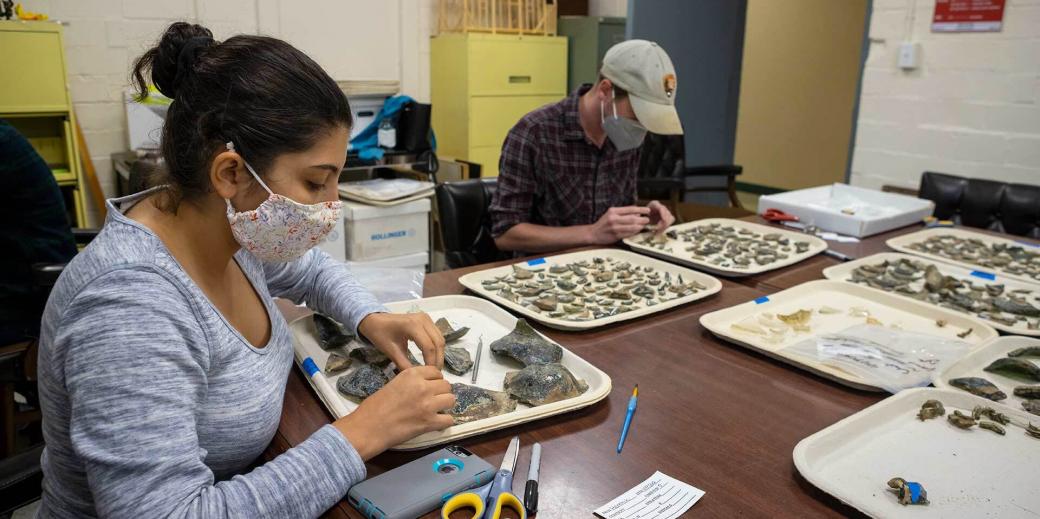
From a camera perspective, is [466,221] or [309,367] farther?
[466,221]

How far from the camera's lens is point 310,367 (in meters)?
1.19

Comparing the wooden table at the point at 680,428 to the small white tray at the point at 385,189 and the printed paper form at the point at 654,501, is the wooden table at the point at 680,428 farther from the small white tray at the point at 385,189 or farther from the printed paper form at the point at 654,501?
the small white tray at the point at 385,189

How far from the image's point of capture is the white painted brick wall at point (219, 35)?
3.45 m

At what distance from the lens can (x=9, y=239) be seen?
2.10 meters

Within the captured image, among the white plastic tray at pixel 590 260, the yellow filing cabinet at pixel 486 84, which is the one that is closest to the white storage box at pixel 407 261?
the yellow filing cabinet at pixel 486 84

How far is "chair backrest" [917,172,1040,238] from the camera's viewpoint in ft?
8.39

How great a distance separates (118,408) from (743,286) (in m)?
1.43

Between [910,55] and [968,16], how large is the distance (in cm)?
29

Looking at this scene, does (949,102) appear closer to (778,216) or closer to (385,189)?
(778,216)

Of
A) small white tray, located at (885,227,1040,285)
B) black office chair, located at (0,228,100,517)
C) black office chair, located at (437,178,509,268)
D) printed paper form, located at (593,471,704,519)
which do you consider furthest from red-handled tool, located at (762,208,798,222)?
black office chair, located at (0,228,100,517)

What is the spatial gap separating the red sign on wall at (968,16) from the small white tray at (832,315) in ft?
7.63

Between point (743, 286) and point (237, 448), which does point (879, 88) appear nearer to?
point (743, 286)

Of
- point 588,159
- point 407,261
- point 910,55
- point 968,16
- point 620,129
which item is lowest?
point 407,261

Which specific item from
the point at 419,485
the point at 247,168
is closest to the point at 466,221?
the point at 247,168
